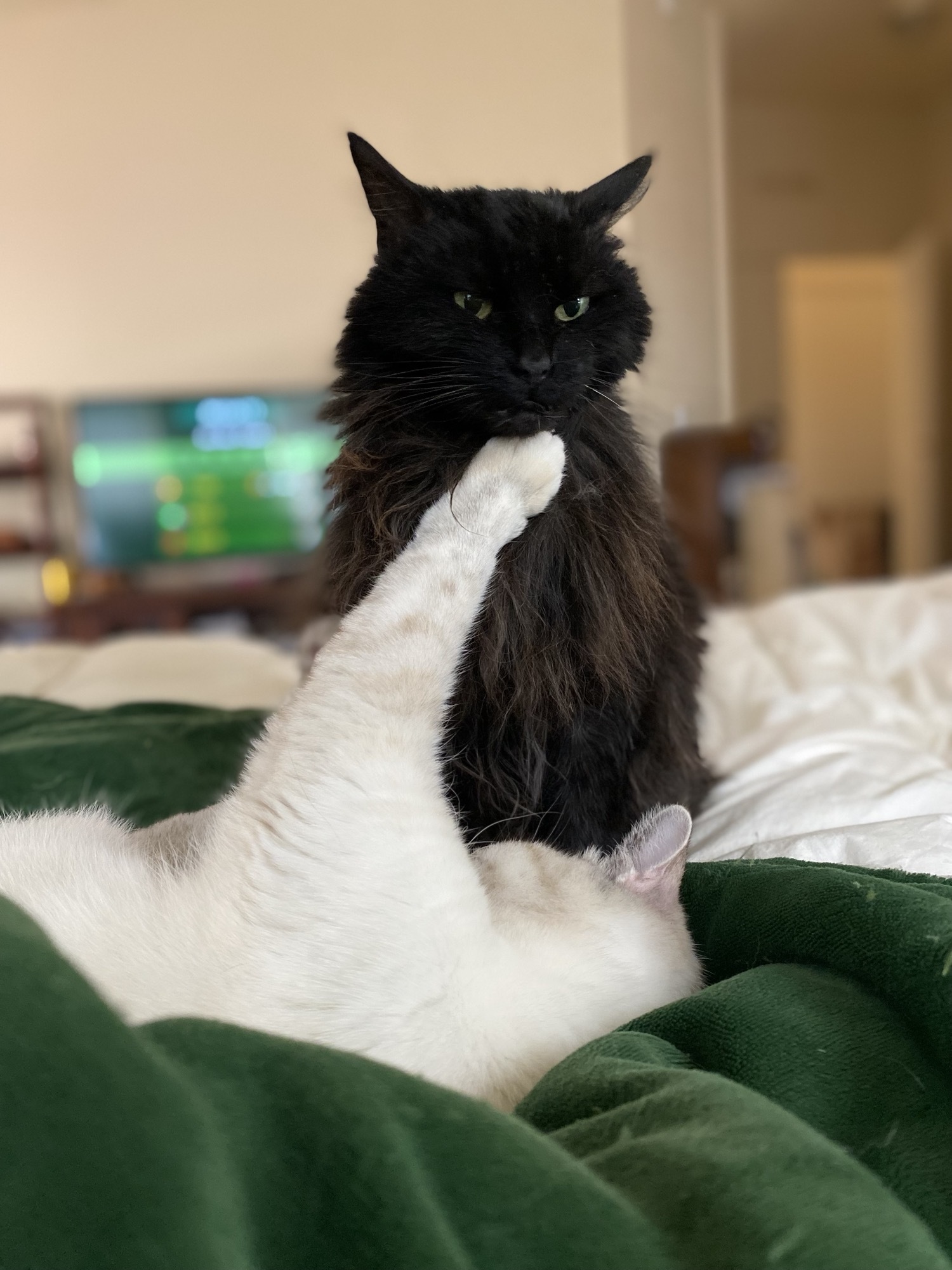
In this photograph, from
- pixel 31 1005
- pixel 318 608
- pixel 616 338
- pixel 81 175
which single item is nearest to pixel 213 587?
pixel 81 175

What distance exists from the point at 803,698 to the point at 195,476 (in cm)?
342

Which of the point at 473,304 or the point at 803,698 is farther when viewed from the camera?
the point at 803,698

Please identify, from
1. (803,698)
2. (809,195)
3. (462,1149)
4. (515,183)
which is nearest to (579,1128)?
(462,1149)

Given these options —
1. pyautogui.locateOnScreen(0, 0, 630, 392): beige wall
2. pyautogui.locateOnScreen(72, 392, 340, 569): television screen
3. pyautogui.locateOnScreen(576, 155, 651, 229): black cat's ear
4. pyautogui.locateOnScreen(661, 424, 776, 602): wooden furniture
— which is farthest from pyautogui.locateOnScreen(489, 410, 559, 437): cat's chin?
pyautogui.locateOnScreen(72, 392, 340, 569): television screen

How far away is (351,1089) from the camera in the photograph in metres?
0.44

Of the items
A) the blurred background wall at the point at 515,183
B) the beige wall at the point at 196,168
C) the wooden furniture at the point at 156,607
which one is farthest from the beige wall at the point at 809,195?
the wooden furniture at the point at 156,607

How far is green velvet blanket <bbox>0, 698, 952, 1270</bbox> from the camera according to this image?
392mm

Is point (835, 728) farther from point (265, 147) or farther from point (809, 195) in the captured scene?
point (809, 195)

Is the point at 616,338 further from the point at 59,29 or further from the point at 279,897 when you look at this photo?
the point at 59,29

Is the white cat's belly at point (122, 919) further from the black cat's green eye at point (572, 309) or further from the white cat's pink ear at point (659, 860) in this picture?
the black cat's green eye at point (572, 309)

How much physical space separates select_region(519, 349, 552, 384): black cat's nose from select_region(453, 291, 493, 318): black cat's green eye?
0.05 meters

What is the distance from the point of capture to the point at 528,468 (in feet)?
2.18

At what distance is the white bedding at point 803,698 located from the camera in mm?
903

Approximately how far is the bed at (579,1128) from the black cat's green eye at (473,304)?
0.44 m
